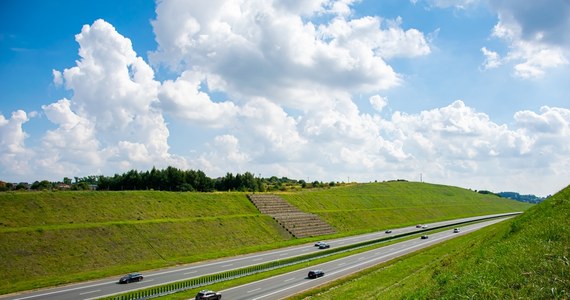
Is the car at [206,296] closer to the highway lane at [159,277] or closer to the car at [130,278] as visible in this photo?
the highway lane at [159,277]

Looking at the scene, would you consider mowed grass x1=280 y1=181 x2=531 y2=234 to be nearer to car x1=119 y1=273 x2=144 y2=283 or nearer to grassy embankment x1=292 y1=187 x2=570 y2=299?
car x1=119 y1=273 x2=144 y2=283

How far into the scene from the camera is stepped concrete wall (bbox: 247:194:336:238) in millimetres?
83812

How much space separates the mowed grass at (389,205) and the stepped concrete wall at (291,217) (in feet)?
12.4

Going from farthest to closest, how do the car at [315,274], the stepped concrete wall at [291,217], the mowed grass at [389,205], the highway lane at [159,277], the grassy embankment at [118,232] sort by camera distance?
1. the mowed grass at [389,205]
2. the stepped concrete wall at [291,217]
3. the grassy embankment at [118,232]
4. the car at [315,274]
5. the highway lane at [159,277]

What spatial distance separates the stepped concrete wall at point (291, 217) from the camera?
83812mm

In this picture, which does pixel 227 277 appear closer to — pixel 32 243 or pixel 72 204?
pixel 32 243

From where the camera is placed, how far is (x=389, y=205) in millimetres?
128500

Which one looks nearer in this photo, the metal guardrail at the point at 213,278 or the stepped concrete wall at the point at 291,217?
the metal guardrail at the point at 213,278

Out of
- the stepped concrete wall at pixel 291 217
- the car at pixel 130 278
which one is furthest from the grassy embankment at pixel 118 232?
the car at pixel 130 278

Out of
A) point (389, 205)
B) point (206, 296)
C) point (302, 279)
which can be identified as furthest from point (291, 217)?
point (206, 296)

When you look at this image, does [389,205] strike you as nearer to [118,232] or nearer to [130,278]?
[118,232]

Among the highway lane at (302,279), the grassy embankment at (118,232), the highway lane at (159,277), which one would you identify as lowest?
the highway lane at (159,277)

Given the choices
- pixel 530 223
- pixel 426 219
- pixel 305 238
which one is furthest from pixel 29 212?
pixel 426 219

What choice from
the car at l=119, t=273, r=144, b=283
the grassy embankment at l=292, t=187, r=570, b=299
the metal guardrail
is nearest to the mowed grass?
the metal guardrail
